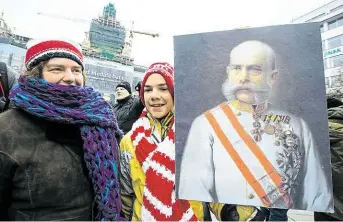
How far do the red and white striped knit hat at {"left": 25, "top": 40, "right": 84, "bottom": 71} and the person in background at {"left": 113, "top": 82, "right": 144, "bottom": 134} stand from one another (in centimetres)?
209

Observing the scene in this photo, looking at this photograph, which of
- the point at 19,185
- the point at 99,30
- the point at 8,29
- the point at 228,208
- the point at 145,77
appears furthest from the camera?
the point at 99,30

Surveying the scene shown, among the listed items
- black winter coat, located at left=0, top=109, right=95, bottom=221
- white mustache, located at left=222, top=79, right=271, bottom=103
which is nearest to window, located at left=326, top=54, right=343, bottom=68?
white mustache, located at left=222, top=79, right=271, bottom=103

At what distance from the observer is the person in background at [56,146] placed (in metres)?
1.00

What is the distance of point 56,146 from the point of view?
3.55 ft

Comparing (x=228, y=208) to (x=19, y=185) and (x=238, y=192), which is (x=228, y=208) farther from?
(x=19, y=185)

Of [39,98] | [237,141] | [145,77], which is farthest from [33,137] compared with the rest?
[237,141]

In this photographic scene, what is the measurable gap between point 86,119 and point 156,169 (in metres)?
0.42

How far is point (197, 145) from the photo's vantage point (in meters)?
1.12

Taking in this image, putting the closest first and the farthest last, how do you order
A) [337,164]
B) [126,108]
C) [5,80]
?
1. [337,164]
2. [5,80]
3. [126,108]

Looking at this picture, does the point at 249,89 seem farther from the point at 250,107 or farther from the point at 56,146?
the point at 56,146

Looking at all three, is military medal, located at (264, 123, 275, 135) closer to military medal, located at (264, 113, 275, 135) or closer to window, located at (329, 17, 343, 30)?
military medal, located at (264, 113, 275, 135)

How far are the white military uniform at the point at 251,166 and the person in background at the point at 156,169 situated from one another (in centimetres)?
18

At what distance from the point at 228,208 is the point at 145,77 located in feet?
2.67

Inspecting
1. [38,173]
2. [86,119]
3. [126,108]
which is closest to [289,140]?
[86,119]
